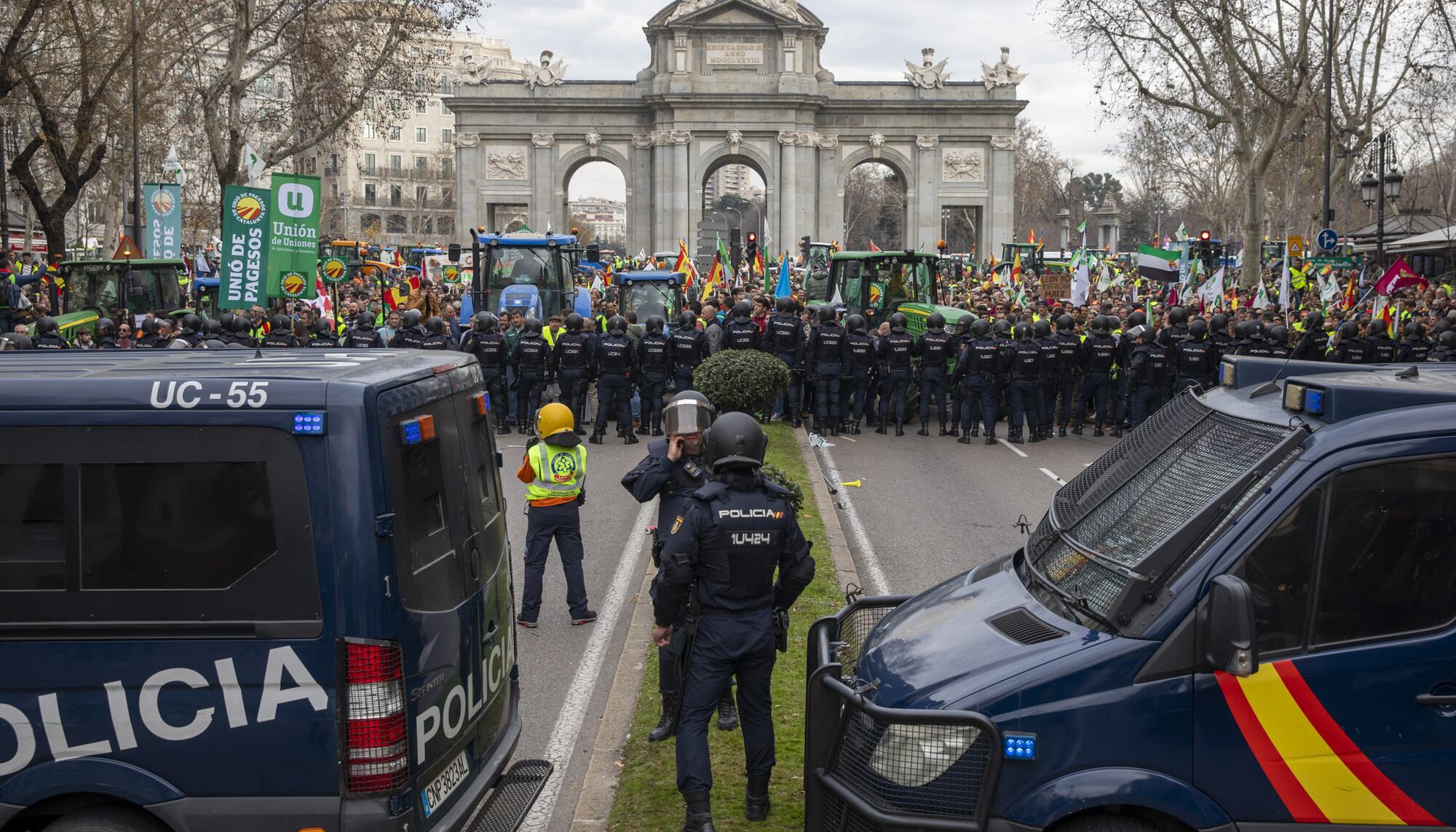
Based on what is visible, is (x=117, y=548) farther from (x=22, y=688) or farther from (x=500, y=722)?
(x=500, y=722)

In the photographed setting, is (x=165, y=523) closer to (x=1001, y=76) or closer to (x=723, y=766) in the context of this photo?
(x=723, y=766)

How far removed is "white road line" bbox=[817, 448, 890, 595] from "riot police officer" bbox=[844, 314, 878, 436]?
273 cm

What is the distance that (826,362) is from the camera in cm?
1959

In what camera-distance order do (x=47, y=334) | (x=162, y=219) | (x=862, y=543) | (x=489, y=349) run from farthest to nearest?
(x=162, y=219) → (x=489, y=349) → (x=47, y=334) → (x=862, y=543)

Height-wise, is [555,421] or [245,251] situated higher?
[245,251]

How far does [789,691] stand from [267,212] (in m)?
11.4

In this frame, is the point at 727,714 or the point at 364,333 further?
the point at 364,333

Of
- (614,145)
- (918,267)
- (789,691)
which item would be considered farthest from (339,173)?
(789,691)

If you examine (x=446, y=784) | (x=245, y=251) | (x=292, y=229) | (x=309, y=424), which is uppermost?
(x=292, y=229)

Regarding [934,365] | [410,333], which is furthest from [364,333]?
[934,365]

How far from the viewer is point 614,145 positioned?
→ 220ft

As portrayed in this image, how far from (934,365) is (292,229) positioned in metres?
9.16

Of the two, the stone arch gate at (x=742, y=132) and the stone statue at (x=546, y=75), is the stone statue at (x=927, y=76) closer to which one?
the stone arch gate at (x=742, y=132)

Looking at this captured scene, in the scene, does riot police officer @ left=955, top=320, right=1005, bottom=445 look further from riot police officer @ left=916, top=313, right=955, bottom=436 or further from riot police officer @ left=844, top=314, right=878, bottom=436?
riot police officer @ left=844, top=314, right=878, bottom=436
